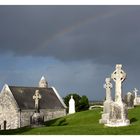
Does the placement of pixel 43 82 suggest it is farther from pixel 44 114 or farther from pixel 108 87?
pixel 108 87

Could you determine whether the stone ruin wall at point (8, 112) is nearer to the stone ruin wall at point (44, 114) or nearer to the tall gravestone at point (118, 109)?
the stone ruin wall at point (44, 114)

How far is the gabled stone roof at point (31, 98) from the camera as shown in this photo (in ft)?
196

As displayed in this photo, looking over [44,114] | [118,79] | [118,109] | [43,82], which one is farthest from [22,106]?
[118,109]

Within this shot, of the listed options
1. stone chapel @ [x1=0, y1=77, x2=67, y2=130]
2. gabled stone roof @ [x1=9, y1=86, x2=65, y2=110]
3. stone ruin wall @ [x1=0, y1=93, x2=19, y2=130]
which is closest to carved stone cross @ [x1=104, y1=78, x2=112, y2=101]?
stone chapel @ [x1=0, y1=77, x2=67, y2=130]

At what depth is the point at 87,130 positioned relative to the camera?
21281 mm

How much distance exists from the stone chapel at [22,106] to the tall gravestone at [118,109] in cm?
3235

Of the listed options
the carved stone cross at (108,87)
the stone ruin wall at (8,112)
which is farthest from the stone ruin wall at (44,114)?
the carved stone cross at (108,87)

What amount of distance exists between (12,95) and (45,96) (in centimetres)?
699

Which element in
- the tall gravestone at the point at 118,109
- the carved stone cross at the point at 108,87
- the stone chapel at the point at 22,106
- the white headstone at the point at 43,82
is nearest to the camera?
the tall gravestone at the point at 118,109

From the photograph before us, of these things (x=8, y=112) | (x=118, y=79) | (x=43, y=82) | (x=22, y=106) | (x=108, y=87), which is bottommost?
(x=8, y=112)

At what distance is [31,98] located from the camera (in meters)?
62.4

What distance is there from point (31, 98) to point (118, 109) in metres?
40.0
